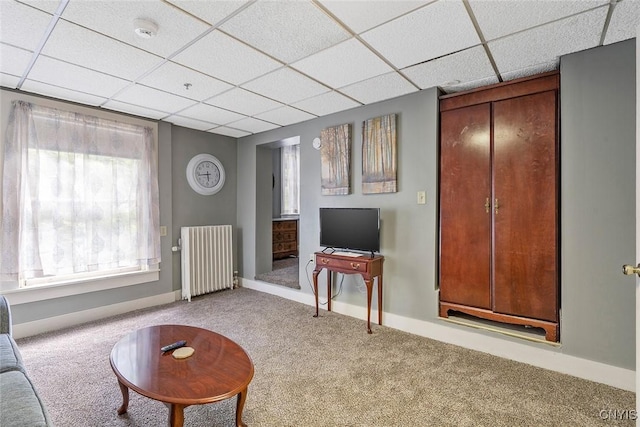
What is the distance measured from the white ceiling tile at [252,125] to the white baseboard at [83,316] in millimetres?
2485

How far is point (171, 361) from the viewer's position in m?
1.63

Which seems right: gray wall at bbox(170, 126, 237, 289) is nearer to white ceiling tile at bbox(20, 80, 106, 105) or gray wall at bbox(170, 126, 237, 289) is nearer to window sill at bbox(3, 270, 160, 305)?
window sill at bbox(3, 270, 160, 305)

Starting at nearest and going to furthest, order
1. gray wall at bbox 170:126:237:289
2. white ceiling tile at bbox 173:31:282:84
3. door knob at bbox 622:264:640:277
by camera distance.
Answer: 1. door knob at bbox 622:264:640:277
2. white ceiling tile at bbox 173:31:282:84
3. gray wall at bbox 170:126:237:289

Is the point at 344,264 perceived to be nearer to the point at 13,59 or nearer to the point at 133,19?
the point at 133,19

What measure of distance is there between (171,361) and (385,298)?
2210mm

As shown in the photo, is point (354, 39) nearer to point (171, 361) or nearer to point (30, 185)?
point (171, 361)

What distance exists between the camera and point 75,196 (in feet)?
10.3

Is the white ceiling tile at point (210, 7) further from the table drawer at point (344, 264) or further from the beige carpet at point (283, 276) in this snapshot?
the beige carpet at point (283, 276)

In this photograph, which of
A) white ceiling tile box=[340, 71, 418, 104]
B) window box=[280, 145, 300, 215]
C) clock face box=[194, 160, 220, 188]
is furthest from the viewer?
window box=[280, 145, 300, 215]

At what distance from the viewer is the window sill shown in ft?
9.33

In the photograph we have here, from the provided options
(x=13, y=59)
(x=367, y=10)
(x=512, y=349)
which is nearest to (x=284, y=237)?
(x=512, y=349)

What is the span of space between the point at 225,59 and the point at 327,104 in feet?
4.31

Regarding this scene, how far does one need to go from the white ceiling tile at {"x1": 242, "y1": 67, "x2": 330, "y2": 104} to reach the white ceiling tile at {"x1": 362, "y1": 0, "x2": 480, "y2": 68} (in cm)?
76

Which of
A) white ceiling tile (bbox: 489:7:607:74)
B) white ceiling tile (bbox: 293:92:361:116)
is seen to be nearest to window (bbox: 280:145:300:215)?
white ceiling tile (bbox: 293:92:361:116)
